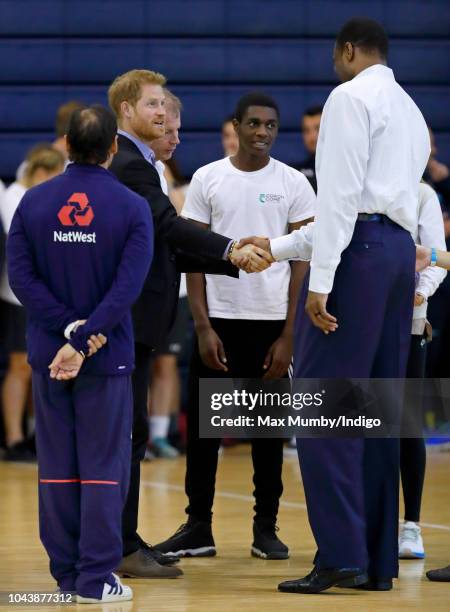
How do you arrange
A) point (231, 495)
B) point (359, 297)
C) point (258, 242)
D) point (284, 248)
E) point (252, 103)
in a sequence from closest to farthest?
point (359, 297) < point (284, 248) < point (258, 242) < point (252, 103) < point (231, 495)

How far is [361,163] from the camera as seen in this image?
4039 mm

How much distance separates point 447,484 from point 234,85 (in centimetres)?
328

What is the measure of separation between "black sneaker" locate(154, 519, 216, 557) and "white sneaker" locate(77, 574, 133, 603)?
83 cm

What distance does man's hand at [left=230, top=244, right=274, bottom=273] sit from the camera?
4523 millimetres

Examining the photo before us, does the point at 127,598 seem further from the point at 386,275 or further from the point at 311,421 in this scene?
the point at 386,275

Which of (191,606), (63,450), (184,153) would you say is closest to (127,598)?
(191,606)

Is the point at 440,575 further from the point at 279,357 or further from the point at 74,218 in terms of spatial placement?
the point at 74,218

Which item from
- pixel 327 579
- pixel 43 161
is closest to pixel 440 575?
pixel 327 579

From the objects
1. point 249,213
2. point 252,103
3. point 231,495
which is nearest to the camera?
point 249,213

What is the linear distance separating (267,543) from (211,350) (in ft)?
2.26

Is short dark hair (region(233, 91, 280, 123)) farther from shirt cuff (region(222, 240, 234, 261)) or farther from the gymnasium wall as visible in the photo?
the gymnasium wall

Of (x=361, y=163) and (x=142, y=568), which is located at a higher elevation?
(x=361, y=163)

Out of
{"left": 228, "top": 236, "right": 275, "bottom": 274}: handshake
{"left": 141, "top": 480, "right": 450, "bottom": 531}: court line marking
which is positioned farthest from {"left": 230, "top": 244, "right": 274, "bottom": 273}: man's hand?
{"left": 141, "top": 480, "right": 450, "bottom": 531}: court line marking

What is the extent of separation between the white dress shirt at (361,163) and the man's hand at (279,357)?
856 millimetres
